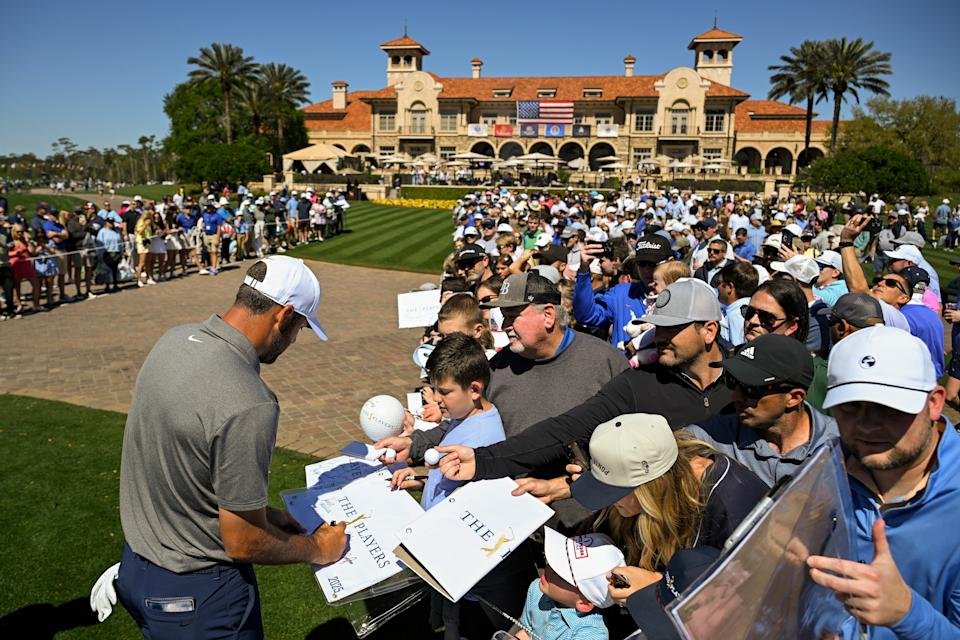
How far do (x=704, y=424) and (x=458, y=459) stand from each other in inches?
47.7

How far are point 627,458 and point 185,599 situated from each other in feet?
6.14

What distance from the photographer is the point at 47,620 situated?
448 cm

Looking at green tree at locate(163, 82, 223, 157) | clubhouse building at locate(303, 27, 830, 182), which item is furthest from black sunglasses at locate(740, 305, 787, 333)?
green tree at locate(163, 82, 223, 157)

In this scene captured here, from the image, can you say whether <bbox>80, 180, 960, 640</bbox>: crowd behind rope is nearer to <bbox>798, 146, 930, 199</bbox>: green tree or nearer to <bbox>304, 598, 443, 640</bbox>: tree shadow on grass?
<bbox>304, 598, 443, 640</bbox>: tree shadow on grass

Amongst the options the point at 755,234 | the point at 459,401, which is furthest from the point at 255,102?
the point at 459,401

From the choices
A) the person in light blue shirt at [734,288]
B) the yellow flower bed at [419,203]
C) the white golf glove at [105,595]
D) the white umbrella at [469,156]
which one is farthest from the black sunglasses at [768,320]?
the white umbrella at [469,156]

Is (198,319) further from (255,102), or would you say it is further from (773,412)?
(255,102)

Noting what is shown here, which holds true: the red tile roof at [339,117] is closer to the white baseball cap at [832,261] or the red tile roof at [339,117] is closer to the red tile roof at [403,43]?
the red tile roof at [403,43]

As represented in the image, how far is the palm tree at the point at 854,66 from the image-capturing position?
5478 cm

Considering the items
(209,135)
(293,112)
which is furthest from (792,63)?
(209,135)

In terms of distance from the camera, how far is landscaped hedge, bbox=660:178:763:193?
53125 mm

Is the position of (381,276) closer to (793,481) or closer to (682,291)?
(682,291)

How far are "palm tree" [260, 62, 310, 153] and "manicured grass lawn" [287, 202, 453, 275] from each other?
130ft

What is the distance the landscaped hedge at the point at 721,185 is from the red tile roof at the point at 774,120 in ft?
77.5
